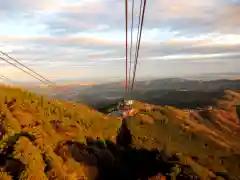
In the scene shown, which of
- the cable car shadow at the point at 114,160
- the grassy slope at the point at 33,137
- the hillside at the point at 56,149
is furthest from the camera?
the cable car shadow at the point at 114,160

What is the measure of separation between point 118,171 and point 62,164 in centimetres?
3520

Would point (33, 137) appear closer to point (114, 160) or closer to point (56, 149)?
point (56, 149)

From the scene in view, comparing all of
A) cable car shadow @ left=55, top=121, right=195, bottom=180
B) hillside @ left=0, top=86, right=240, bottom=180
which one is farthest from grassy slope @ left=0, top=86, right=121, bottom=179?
cable car shadow @ left=55, top=121, right=195, bottom=180

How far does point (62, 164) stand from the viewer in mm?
68125

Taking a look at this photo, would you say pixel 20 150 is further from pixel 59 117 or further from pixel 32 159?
pixel 59 117

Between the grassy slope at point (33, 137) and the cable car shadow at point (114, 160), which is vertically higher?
the grassy slope at point (33, 137)

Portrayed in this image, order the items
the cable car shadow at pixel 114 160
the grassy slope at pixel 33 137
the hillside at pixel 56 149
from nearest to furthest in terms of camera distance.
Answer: the grassy slope at pixel 33 137 → the hillside at pixel 56 149 → the cable car shadow at pixel 114 160

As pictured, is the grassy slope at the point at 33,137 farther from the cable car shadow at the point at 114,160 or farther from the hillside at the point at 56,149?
the cable car shadow at the point at 114,160

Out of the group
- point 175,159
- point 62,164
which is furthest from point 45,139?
point 175,159

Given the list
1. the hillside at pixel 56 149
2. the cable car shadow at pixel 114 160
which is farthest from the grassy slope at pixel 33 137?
the cable car shadow at pixel 114 160

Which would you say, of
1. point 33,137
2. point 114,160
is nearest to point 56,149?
point 33,137

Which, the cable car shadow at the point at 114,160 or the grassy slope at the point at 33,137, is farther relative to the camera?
the cable car shadow at the point at 114,160

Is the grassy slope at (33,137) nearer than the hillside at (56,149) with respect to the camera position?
Yes

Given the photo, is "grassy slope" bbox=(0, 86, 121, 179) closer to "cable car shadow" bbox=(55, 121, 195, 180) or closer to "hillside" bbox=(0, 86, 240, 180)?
"hillside" bbox=(0, 86, 240, 180)
